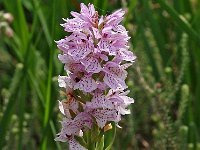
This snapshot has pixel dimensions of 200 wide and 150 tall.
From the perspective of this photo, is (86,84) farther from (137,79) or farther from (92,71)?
(137,79)

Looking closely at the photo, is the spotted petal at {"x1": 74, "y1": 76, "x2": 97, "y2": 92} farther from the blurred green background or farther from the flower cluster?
the blurred green background

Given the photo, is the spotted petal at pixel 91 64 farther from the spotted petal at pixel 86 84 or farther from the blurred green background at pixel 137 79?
the blurred green background at pixel 137 79

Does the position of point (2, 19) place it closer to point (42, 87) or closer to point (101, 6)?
point (42, 87)

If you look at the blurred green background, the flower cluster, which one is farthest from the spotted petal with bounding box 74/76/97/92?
the blurred green background

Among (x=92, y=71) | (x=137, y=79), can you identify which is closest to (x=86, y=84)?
(x=92, y=71)

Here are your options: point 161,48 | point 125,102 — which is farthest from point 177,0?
point 125,102

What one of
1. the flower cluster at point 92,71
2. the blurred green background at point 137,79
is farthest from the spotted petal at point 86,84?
the blurred green background at point 137,79
